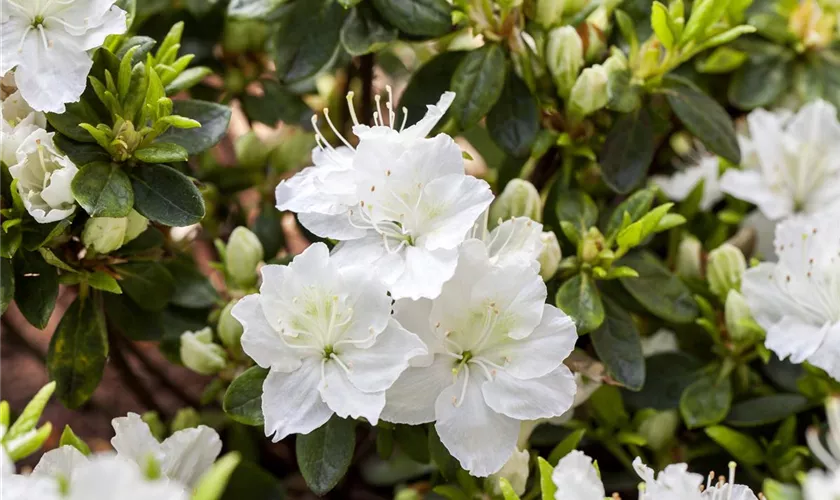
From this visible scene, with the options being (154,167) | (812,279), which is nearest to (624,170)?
(812,279)

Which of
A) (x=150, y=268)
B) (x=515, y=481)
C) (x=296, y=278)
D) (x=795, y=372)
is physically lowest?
(x=795, y=372)

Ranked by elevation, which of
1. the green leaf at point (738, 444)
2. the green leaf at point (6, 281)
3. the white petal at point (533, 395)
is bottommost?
the green leaf at point (738, 444)

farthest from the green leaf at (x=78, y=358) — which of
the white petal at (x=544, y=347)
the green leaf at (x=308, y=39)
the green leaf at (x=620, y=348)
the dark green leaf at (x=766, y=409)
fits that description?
the dark green leaf at (x=766, y=409)

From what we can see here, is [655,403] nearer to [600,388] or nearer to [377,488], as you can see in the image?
[600,388]

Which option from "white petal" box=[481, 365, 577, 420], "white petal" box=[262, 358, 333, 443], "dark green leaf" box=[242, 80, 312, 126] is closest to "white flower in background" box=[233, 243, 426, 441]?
"white petal" box=[262, 358, 333, 443]

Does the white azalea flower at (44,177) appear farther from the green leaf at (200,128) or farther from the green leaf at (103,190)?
the green leaf at (200,128)

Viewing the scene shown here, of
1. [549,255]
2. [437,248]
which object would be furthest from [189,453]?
[549,255]
